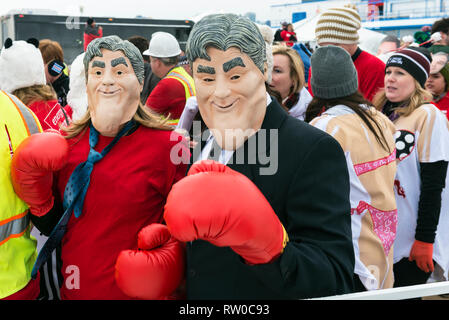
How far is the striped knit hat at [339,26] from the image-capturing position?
3.70m

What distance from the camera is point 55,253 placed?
1881mm

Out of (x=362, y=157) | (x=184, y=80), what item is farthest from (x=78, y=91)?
(x=362, y=157)

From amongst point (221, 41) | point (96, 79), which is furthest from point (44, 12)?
point (221, 41)

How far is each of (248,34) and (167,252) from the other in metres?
0.70

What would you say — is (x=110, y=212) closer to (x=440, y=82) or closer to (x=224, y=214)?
(x=224, y=214)

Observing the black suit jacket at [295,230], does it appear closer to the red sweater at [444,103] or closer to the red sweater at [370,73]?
the red sweater at [370,73]

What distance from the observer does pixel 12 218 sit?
5.70ft

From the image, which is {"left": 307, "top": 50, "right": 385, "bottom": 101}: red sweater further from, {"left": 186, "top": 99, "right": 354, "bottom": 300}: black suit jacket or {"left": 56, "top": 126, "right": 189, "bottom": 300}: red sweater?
{"left": 186, "top": 99, "right": 354, "bottom": 300}: black suit jacket

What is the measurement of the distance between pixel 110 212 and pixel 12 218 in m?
0.36

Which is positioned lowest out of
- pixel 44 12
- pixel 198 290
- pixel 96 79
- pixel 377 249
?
pixel 377 249

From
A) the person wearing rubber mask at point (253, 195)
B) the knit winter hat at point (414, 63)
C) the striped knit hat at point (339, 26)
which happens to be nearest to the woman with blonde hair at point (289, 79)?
the striped knit hat at point (339, 26)

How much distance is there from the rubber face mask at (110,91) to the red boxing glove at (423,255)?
72.2 inches

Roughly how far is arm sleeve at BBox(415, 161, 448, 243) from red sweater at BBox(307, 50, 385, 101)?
46.9 inches
